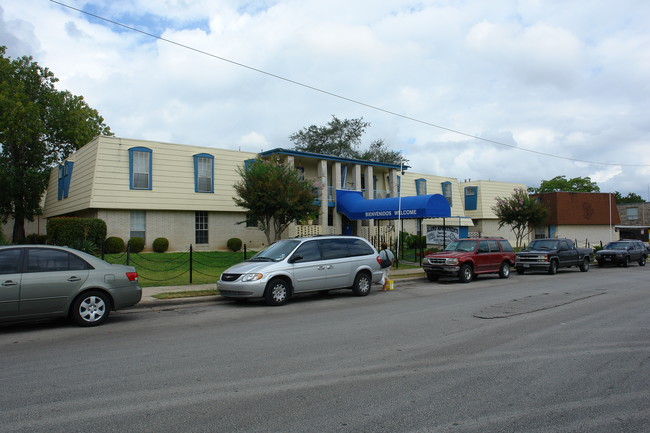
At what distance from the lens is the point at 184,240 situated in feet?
94.4

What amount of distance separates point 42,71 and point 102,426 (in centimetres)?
4133

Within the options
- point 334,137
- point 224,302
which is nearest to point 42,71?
point 334,137

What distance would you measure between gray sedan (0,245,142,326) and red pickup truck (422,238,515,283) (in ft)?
38.8

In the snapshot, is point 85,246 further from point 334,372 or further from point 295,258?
point 334,372

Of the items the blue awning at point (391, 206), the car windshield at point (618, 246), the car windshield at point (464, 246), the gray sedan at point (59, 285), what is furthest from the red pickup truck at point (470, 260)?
the gray sedan at point (59, 285)

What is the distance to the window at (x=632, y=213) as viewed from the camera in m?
64.0

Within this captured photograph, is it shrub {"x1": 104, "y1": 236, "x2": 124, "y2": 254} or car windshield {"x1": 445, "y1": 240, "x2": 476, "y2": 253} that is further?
shrub {"x1": 104, "y1": 236, "x2": 124, "y2": 254}

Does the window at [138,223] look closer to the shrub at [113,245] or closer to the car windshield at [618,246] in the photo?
the shrub at [113,245]

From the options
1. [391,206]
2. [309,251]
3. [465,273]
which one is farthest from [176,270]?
[391,206]

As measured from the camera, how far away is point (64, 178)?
108 feet

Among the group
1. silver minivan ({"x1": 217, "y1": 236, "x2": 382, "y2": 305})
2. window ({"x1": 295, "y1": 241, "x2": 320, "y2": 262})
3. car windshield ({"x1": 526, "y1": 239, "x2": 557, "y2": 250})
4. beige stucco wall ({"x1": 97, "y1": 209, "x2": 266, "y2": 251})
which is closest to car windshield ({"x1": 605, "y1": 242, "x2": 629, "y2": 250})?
car windshield ({"x1": 526, "y1": 239, "x2": 557, "y2": 250})

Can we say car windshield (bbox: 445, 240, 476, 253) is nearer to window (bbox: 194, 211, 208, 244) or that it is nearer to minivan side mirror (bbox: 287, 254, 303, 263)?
minivan side mirror (bbox: 287, 254, 303, 263)

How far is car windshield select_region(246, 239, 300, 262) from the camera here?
501 inches

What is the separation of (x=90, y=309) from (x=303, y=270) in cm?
520
